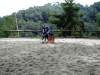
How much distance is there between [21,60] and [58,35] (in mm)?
18586

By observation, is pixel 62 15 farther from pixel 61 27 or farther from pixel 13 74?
pixel 13 74

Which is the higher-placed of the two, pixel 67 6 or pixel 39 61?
pixel 67 6

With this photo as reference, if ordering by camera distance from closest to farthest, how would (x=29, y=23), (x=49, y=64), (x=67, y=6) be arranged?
1. (x=49, y=64)
2. (x=67, y=6)
3. (x=29, y=23)

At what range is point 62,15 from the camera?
1583 inches

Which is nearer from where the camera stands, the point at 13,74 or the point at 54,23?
the point at 13,74

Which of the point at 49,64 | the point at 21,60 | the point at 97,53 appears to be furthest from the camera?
the point at 97,53

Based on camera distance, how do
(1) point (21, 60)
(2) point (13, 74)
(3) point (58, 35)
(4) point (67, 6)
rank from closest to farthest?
1. (2) point (13, 74)
2. (1) point (21, 60)
3. (3) point (58, 35)
4. (4) point (67, 6)

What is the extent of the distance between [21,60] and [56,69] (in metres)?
2.10

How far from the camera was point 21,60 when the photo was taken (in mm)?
11609

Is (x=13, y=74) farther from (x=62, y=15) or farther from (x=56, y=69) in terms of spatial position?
(x=62, y=15)

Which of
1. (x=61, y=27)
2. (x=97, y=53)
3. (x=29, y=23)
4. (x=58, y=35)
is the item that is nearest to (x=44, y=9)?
(x=29, y=23)

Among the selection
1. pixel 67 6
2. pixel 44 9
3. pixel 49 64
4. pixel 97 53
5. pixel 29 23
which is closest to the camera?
pixel 49 64

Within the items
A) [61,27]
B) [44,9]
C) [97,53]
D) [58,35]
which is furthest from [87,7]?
[97,53]

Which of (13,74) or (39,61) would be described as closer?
(13,74)
